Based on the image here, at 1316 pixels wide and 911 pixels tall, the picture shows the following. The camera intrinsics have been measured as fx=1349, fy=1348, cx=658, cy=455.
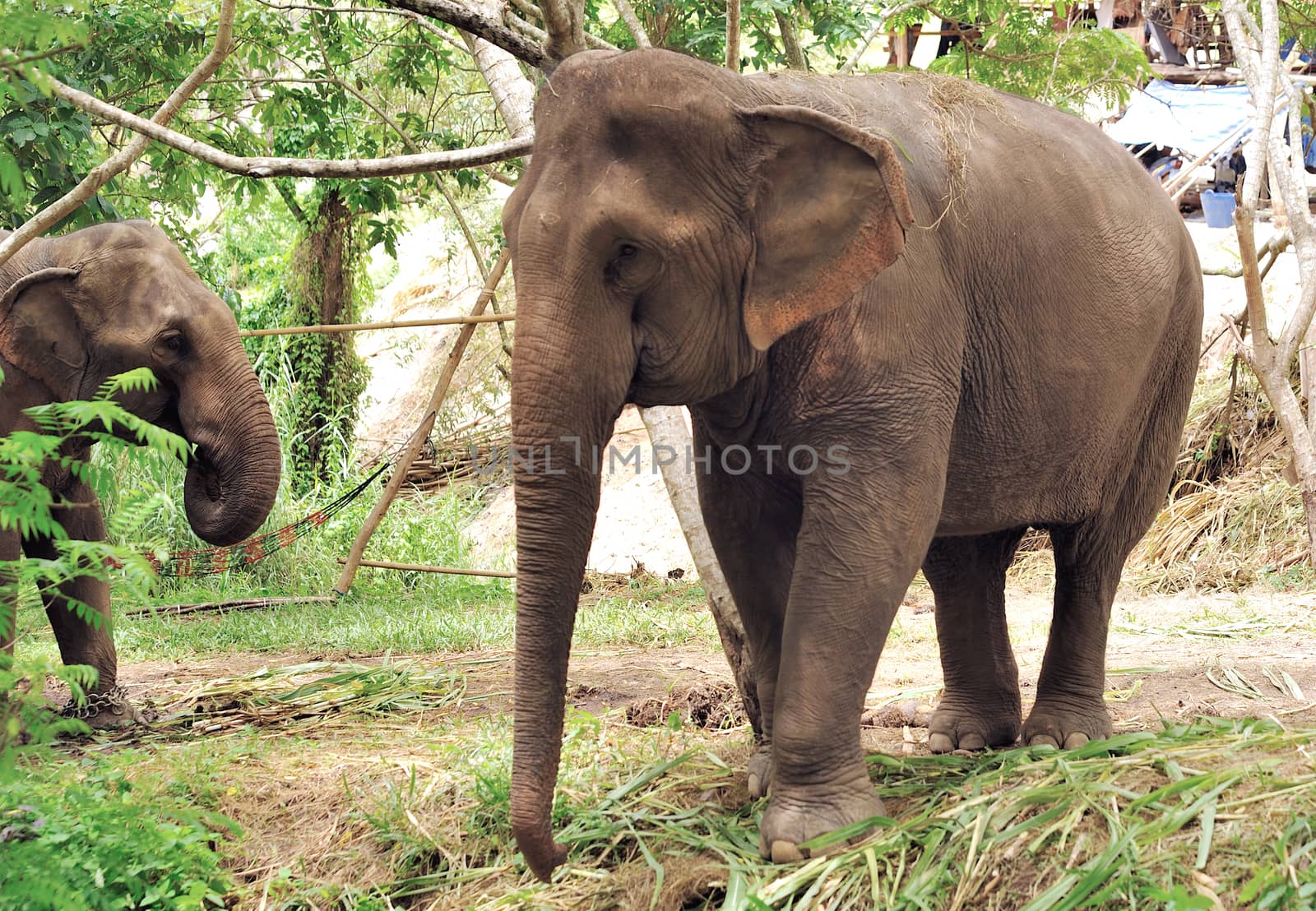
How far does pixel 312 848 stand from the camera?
3.91 m

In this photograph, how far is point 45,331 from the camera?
5.45 metres

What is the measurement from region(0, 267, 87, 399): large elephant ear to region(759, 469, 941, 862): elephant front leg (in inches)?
137

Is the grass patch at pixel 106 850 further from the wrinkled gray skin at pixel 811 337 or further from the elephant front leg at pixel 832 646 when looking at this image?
the elephant front leg at pixel 832 646

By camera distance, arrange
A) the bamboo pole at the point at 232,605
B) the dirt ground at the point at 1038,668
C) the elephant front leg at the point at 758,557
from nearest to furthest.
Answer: the elephant front leg at the point at 758,557 < the dirt ground at the point at 1038,668 < the bamboo pole at the point at 232,605

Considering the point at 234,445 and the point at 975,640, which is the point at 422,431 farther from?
the point at 975,640

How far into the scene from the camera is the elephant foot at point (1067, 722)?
429cm

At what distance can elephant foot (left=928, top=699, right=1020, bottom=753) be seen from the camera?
451 centimetres

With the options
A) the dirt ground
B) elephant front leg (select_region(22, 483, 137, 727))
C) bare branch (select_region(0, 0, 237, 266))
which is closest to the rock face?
the dirt ground

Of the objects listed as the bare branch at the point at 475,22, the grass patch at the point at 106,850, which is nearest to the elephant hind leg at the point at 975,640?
the bare branch at the point at 475,22

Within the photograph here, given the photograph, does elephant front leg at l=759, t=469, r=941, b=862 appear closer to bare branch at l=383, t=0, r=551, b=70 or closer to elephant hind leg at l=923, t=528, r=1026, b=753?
elephant hind leg at l=923, t=528, r=1026, b=753

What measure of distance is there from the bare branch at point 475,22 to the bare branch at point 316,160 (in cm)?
28

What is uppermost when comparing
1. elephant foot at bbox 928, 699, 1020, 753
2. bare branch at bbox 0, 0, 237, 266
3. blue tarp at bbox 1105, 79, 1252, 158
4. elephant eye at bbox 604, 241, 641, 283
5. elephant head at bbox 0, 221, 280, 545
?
blue tarp at bbox 1105, 79, 1252, 158

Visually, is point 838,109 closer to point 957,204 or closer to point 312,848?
point 957,204

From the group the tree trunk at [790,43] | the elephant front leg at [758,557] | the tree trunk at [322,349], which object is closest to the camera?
the elephant front leg at [758,557]
